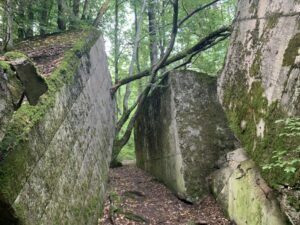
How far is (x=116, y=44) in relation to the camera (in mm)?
14984

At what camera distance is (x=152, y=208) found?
304 inches

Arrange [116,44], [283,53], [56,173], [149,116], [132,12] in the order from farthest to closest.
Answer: [132,12] < [116,44] < [149,116] < [283,53] < [56,173]

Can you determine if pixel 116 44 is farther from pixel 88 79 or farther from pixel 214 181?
pixel 214 181

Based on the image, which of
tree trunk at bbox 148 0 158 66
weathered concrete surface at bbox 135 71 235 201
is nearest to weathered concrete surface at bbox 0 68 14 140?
weathered concrete surface at bbox 135 71 235 201

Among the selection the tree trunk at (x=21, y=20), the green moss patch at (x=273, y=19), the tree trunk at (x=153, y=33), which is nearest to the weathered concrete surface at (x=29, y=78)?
the green moss patch at (x=273, y=19)

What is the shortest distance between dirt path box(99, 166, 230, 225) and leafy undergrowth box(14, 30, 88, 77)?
2919mm

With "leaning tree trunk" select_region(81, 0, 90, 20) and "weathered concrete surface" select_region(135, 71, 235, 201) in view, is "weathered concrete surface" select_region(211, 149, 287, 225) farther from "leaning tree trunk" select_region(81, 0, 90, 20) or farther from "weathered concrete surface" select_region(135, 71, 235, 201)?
"leaning tree trunk" select_region(81, 0, 90, 20)

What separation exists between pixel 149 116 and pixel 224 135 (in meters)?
3.16

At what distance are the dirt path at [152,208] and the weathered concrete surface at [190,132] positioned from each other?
0.36 meters

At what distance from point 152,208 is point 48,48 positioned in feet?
14.2

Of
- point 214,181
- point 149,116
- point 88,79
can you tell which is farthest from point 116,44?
point 214,181

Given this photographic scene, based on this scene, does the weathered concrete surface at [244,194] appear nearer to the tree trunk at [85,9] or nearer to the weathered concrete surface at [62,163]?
the weathered concrete surface at [62,163]

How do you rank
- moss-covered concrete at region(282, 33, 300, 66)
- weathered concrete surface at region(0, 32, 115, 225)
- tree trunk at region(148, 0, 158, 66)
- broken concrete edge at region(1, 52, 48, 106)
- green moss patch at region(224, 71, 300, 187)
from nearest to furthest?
weathered concrete surface at region(0, 32, 115, 225)
broken concrete edge at region(1, 52, 48, 106)
green moss patch at region(224, 71, 300, 187)
moss-covered concrete at region(282, 33, 300, 66)
tree trunk at region(148, 0, 158, 66)

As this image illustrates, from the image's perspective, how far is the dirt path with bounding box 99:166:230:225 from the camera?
21.9ft
